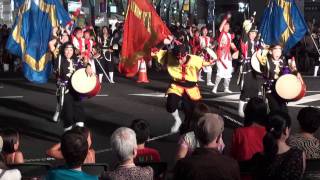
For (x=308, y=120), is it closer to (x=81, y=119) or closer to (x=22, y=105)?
(x=81, y=119)

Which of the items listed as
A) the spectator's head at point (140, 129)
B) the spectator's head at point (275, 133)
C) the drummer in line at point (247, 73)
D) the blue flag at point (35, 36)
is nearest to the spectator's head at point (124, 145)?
the spectator's head at point (140, 129)

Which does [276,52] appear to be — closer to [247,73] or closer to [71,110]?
[247,73]

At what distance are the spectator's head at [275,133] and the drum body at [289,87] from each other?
5.27m

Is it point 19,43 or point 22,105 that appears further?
point 22,105

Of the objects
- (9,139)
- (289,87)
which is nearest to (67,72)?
(289,87)

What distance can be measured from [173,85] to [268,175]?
6.19 metres

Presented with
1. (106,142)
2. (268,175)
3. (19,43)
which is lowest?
(106,142)

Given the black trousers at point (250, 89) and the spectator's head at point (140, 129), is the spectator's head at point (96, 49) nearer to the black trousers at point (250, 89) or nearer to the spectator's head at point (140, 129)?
the black trousers at point (250, 89)

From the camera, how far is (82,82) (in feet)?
34.2

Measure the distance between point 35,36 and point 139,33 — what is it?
2255mm

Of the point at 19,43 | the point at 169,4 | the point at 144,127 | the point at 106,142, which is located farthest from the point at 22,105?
the point at 169,4

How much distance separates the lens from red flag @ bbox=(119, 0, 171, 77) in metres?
10.2

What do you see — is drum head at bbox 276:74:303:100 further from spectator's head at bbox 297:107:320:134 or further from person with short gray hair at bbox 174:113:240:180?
person with short gray hair at bbox 174:113:240:180

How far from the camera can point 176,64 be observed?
10.8m
